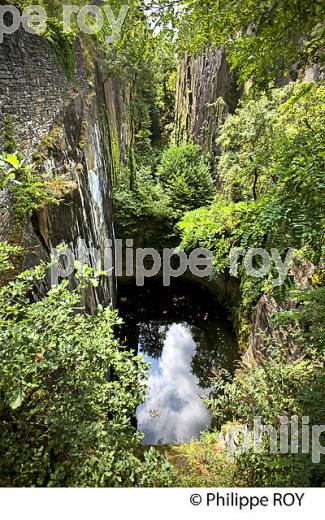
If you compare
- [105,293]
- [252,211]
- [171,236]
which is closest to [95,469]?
[252,211]

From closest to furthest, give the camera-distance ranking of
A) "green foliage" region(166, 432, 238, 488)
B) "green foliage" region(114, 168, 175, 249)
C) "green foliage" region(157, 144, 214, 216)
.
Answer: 1. "green foliage" region(166, 432, 238, 488)
2. "green foliage" region(114, 168, 175, 249)
3. "green foliage" region(157, 144, 214, 216)

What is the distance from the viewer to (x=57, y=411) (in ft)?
8.05

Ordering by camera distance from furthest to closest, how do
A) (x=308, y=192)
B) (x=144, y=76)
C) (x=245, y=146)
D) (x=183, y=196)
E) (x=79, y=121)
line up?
(x=144, y=76) → (x=183, y=196) → (x=245, y=146) → (x=79, y=121) → (x=308, y=192)

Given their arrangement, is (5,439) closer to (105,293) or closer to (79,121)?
(105,293)

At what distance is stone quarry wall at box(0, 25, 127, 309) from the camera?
440 cm

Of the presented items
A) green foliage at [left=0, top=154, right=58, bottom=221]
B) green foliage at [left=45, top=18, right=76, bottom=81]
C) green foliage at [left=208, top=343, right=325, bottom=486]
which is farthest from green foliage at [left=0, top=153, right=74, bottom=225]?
green foliage at [left=208, top=343, right=325, bottom=486]

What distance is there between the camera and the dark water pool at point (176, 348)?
8.04 m

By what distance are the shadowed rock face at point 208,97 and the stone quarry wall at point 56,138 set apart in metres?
5.19

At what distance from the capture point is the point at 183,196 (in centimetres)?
1153

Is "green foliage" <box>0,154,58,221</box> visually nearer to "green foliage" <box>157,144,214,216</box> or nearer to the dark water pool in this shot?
the dark water pool

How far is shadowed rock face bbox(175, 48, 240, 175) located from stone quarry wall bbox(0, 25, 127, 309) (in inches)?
204

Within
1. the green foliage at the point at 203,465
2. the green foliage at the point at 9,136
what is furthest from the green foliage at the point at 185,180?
the green foliage at the point at 203,465

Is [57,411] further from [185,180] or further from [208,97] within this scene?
[208,97]

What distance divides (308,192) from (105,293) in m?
6.19
